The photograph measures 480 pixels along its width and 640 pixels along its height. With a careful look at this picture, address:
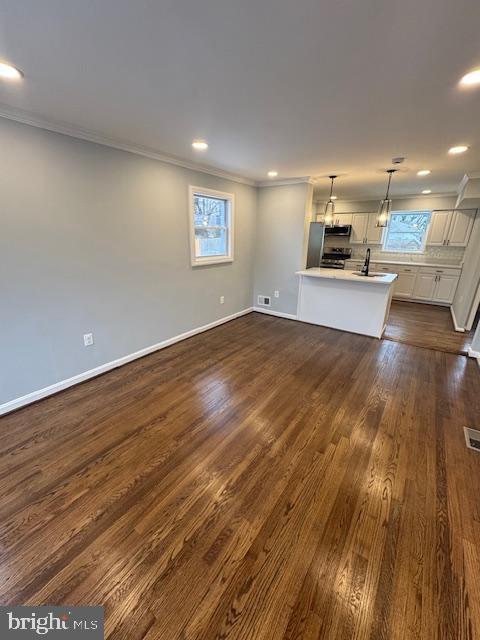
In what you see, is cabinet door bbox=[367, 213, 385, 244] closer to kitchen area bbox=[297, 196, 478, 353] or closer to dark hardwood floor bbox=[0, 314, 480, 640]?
kitchen area bbox=[297, 196, 478, 353]

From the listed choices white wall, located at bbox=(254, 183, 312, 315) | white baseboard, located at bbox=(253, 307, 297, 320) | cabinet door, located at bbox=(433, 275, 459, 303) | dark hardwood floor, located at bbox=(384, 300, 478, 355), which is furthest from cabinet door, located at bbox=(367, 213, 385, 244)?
white baseboard, located at bbox=(253, 307, 297, 320)

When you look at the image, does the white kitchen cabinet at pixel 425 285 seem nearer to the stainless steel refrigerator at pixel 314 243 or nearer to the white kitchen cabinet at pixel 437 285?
the white kitchen cabinet at pixel 437 285

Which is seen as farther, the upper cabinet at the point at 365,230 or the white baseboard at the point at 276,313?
the upper cabinet at the point at 365,230

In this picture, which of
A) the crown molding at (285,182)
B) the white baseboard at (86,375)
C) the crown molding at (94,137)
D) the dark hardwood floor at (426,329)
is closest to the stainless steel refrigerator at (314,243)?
the crown molding at (285,182)

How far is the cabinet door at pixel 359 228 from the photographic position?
675cm

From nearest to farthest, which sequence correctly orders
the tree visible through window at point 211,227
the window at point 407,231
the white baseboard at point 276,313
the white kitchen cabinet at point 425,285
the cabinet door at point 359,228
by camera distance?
1. the tree visible through window at point 211,227
2. the white baseboard at point 276,313
3. the white kitchen cabinet at point 425,285
4. the window at point 407,231
5. the cabinet door at point 359,228

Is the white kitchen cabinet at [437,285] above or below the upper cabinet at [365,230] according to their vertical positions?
below

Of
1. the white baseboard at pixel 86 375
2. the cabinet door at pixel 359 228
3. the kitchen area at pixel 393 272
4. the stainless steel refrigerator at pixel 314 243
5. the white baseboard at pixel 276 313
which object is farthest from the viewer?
the cabinet door at pixel 359 228

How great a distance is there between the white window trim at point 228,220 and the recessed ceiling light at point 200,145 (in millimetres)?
713

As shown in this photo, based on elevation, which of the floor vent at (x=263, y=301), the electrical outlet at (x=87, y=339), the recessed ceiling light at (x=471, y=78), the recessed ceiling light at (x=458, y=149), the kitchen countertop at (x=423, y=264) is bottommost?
the floor vent at (x=263, y=301)

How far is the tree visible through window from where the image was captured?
3803 millimetres

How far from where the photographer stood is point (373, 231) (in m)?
6.66

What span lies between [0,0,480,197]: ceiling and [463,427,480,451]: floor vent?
243 centimetres

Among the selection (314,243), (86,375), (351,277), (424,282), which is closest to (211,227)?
(314,243)
